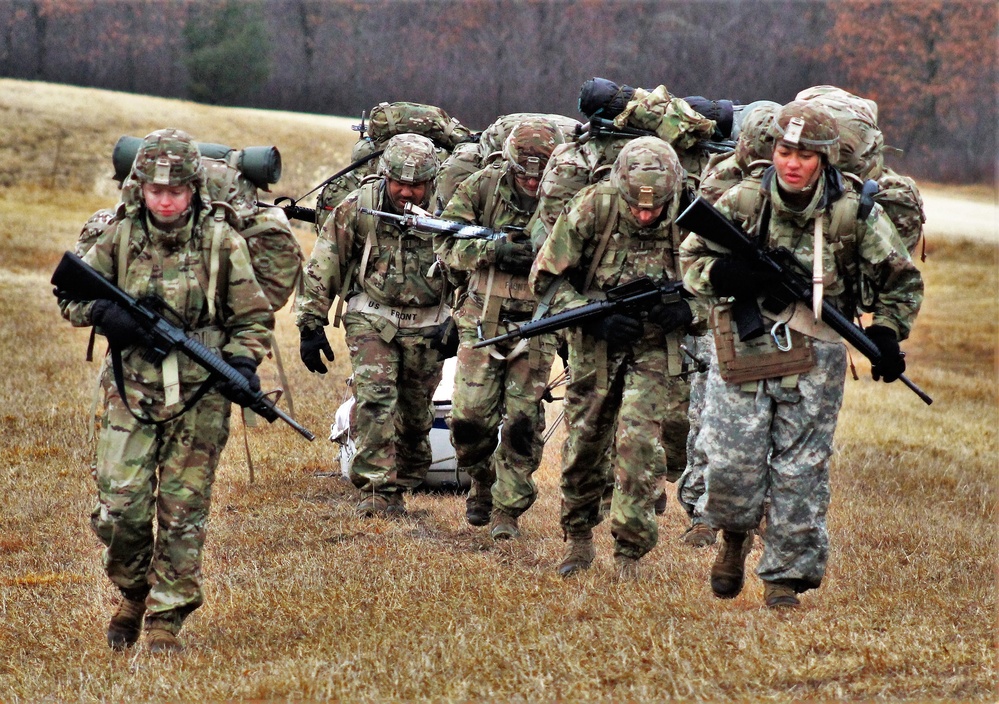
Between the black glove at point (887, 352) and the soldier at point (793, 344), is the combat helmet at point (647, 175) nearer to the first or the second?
the soldier at point (793, 344)

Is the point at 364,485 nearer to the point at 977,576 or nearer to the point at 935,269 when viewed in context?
the point at 977,576

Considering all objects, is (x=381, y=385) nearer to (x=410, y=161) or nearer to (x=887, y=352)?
(x=410, y=161)

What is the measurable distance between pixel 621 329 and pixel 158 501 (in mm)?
2569

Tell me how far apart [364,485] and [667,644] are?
10.8 ft

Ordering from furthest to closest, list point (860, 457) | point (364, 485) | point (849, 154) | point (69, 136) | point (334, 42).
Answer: point (334, 42) < point (69, 136) < point (860, 457) < point (364, 485) < point (849, 154)

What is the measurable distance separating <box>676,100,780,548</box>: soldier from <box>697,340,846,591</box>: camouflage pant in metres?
0.28

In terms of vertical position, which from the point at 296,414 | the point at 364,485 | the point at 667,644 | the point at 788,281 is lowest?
the point at 296,414

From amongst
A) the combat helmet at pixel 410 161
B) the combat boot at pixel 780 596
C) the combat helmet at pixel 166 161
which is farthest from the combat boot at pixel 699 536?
the combat helmet at pixel 166 161

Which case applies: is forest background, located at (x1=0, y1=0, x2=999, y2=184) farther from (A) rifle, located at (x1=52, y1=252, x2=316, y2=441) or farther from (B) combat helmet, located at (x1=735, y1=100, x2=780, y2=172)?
(A) rifle, located at (x1=52, y1=252, x2=316, y2=441)

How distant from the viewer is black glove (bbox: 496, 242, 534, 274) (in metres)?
8.58

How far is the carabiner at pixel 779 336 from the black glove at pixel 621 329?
910mm

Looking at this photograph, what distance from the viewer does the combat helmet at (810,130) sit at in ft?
21.4

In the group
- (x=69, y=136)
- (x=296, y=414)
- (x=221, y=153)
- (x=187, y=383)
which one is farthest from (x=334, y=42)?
(x=187, y=383)

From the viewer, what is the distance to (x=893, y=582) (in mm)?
7648
